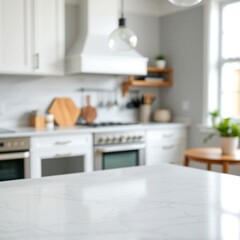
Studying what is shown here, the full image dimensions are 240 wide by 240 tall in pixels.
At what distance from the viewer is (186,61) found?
4.79 metres

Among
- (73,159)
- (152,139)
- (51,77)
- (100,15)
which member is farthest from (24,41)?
(152,139)

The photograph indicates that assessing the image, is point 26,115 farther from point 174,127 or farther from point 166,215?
point 166,215

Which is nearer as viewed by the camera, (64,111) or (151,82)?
(64,111)

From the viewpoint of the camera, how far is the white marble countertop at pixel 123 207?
998 millimetres

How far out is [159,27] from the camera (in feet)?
16.9

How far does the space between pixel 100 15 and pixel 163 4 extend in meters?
A: 1.16

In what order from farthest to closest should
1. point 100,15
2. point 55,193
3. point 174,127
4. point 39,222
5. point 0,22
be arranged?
point 174,127 < point 100,15 < point 0,22 < point 55,193 < point 39,222

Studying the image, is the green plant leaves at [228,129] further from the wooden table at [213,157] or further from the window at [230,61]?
the window at [230,61]

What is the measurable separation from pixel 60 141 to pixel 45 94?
78cm

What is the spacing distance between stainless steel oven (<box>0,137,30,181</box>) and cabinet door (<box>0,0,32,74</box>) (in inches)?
28.7

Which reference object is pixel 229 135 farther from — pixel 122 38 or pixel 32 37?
pixel 32 37

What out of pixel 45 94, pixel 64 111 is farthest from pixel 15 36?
pixel 64 111

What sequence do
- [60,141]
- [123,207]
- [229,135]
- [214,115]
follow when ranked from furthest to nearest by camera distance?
[214,115], [60,141], [229,135], [123,207]

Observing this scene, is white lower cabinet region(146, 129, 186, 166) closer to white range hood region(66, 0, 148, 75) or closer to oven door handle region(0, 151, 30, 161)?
white range hood region(66, 0, 148, 75)
